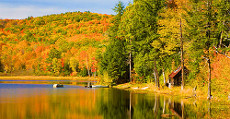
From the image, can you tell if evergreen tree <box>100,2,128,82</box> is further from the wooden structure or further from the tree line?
the wooden structure

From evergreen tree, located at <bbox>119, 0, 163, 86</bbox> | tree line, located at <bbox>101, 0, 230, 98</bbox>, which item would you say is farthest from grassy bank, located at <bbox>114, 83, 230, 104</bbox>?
evergreen tree, located at <bbox>119, 0, 163, 86</bbox>

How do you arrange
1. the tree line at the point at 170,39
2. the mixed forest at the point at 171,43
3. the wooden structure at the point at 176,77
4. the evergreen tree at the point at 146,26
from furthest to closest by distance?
the wooden structure at the point at 176,77
the evergreen tree at the point at 146,26
the tree line at the point at 170,39
the mixed forest at the point at 171,43

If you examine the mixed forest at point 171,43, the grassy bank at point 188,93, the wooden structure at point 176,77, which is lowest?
the grassy bank at point 188,93

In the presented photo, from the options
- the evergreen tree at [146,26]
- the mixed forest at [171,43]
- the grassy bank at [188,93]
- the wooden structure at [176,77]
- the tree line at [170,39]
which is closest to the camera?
the grassy bank at [188,93]

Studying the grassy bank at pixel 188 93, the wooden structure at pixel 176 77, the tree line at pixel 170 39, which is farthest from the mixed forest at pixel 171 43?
the grassy bank at pixel 188 93

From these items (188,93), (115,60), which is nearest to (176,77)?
(188,93)

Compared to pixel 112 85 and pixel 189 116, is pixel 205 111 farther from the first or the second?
pixel 112 85

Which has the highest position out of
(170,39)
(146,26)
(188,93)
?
(146,26)

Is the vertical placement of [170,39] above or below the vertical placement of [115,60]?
above

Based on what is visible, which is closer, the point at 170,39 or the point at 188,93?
the point at 188,93

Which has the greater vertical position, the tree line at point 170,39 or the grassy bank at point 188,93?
the tree line at point 170,39

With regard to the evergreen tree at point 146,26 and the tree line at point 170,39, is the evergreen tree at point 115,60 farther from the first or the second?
the evergreen tree at point 146,26

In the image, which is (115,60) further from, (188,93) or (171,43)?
(188,93)

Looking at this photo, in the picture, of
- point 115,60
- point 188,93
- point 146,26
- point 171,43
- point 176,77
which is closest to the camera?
point 188,93
